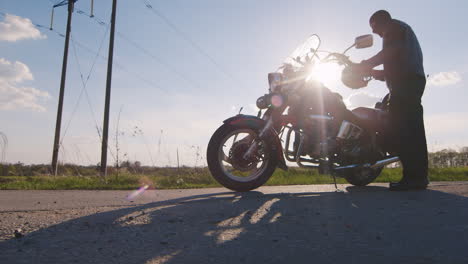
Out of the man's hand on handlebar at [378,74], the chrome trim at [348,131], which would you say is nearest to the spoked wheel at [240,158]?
the chrome trim at [348,131]

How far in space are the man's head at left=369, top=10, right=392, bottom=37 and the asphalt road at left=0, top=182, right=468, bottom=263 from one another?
2157 millimetres

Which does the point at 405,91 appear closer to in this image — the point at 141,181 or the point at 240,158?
the point at 240,158

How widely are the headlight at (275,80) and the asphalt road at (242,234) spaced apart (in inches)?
64.9

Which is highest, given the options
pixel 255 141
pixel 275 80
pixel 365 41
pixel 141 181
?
pixel 365 41

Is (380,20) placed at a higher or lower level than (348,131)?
higher

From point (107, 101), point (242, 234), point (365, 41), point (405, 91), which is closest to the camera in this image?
point (242, 234)

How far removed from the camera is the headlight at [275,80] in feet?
12.4

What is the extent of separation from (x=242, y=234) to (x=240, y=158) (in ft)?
6.43

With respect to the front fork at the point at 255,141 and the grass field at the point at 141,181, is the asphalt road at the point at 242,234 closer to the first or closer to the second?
the front fork at the point at 255,141

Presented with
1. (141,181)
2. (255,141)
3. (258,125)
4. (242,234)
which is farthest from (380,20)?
(141,181)

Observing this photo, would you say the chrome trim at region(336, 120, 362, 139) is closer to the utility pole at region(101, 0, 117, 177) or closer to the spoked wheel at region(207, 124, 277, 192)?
the spoked wheel at region(207, 124, 277, 192)

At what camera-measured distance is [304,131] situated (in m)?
3.77

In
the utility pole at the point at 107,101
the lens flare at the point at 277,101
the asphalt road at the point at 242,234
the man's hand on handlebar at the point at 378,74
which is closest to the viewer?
the asphalt road at the point at 242,234

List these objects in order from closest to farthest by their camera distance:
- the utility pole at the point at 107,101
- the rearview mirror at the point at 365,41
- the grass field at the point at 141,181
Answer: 1. the rearview mirror at the point at 365,41
2. the grass field at the point at 141,181
3. the utility pole at the point at 107,101
